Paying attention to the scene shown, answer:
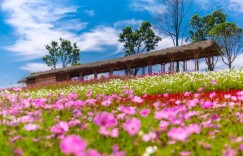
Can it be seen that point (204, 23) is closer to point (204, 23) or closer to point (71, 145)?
point (204, 23)

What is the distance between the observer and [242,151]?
358 centimetres

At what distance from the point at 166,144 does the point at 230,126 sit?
162 cm

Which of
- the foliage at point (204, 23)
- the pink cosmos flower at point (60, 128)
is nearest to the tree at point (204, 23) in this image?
the foliage at point (204, 23)

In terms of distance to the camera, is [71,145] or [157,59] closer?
[71,145]

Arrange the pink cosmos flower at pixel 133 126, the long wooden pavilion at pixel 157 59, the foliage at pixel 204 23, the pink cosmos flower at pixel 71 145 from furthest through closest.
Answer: the foliage at pixel 204 23
the long wooden pavilion at pixel 157 59
the pink cosmos flower at pixel 133 126
the pink cosmos flower at pixel 71 145

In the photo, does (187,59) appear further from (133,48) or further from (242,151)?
(242,151)

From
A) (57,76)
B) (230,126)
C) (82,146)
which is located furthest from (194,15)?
(82,146)

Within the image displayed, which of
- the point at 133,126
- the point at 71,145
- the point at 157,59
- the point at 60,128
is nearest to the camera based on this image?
the point at 71,145

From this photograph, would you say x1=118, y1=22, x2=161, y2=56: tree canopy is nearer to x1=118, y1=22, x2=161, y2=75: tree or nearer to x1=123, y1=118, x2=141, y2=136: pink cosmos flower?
x1=118, y1=22, x2=161, y2=75: tree

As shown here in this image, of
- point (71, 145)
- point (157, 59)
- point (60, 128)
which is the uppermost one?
point (157, 59)

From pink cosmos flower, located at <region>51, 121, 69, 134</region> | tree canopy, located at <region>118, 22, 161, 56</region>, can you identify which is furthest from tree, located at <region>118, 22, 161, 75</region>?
pink cosmos flower, located at <region>51, 121, 69, 134</region>

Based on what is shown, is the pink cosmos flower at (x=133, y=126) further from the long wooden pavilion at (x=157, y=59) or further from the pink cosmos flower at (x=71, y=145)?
the long wooden pavilion at (x=157, y=59)

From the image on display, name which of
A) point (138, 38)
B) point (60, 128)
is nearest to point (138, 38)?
point (138, 38)

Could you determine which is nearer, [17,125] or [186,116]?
[186,116]
